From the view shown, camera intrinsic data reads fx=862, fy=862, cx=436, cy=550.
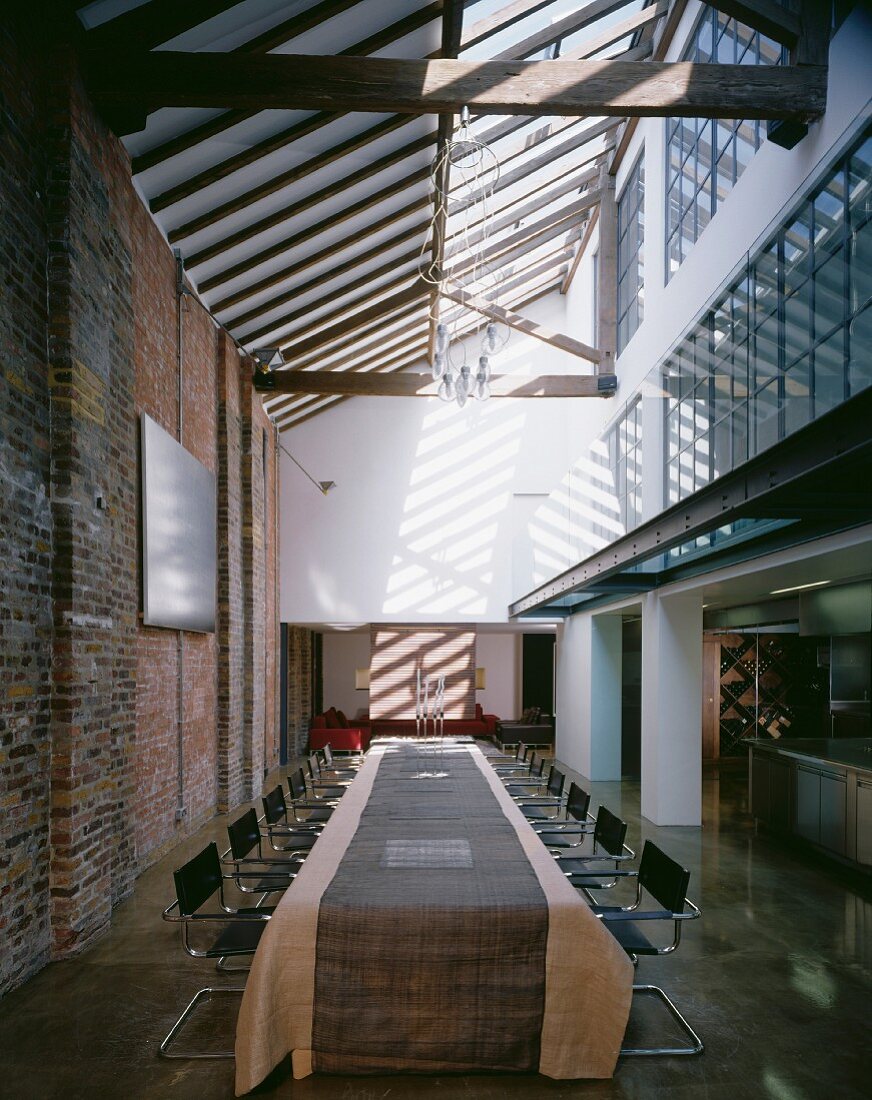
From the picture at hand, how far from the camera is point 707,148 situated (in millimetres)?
8031

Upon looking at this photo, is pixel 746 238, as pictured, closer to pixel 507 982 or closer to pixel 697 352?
pixel 697 352

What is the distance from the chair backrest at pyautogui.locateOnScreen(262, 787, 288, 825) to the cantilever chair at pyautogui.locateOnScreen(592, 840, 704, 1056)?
2.40 metres

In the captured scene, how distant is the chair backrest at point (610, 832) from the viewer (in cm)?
462

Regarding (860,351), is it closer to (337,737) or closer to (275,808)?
(275,808)

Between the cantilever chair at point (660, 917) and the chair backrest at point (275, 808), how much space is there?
240 centimetres

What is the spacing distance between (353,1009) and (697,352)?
3.89 metres

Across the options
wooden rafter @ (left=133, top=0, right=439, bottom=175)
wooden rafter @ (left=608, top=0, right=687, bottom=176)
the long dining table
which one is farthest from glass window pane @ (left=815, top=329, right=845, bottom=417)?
wooden rafter @ (left=608, top=0, right=687, bottom=176)

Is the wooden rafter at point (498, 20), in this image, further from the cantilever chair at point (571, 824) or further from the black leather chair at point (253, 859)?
the black leather chair at point (253, 859)

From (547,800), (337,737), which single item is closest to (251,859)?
(547,800)

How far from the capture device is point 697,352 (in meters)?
5.07

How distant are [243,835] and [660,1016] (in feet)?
7.44

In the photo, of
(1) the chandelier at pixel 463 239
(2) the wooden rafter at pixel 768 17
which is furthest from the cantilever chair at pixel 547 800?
(2) the wooden rafter at pixel 768 17

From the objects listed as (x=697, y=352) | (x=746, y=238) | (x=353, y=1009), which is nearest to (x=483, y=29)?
(x=746, y=238)

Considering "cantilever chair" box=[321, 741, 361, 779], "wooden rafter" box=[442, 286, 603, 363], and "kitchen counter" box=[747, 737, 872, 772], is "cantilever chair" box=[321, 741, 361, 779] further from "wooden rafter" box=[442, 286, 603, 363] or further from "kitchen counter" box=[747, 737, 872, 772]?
"wooden rafter" box=[442, 286, 603, 363]
